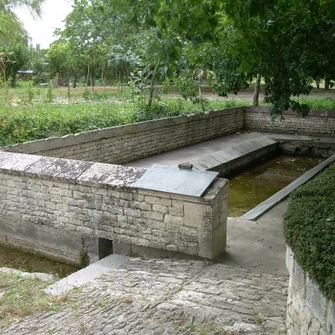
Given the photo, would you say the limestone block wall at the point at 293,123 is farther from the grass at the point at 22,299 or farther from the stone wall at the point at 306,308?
the stone wall at the point at 306,308

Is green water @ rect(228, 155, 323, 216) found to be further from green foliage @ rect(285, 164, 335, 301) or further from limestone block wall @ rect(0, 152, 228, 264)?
green foliage @ rect(285, 164, 335, 301)

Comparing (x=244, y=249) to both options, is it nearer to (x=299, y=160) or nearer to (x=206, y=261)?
(x=206, y=261)

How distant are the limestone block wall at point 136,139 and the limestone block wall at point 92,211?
5.56 ft

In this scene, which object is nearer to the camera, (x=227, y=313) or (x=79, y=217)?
(x=227, y=313)

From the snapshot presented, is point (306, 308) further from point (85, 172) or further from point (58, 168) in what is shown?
point (58, 168)

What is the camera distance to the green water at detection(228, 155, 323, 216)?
10617mm

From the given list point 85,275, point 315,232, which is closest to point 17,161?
point 85,275

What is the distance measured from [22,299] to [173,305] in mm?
1759

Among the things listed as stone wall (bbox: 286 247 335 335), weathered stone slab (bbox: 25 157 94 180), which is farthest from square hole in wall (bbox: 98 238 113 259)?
stone wall (bbox: 286 247 335 335)

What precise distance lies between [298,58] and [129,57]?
8449 millimetres

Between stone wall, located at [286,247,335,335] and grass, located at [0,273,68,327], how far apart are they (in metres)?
2.42

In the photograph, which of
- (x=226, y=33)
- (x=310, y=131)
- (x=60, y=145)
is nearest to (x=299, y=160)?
(x=310, y=131)

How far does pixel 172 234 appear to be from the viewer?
6.01 meters

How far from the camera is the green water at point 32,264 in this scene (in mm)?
7086
